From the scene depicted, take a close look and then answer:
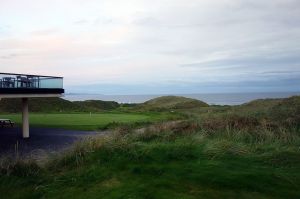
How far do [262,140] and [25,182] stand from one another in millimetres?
6168

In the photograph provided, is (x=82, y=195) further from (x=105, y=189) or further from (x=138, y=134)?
(x=138, y=134)

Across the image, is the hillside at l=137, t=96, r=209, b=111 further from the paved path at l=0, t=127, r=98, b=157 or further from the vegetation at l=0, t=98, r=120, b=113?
the paved path at l=0, t=127, r=98, b=157

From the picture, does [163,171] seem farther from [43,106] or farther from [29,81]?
[43,106]

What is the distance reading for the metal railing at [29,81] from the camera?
57.7 ft

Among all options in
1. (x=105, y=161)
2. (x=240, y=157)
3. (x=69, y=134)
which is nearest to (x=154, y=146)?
(x=105, y=161)

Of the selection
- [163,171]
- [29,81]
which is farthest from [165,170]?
[29,81]

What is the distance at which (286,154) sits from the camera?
9055 mm

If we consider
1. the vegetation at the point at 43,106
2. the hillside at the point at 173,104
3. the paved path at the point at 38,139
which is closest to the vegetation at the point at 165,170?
the paved path at the point at 38,139

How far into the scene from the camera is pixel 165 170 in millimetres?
8094

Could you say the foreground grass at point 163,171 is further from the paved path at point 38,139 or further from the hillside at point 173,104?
the hillside at point 173,104

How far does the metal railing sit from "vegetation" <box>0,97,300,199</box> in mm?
8786

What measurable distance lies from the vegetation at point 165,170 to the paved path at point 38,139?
6.89m

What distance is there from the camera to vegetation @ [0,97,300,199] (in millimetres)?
7090

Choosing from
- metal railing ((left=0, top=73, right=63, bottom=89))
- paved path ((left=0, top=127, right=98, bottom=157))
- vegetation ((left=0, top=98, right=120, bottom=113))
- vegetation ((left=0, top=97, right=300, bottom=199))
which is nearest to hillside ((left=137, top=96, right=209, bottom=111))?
vegetation ((left=0, top=98, right=120, bottom=113))
